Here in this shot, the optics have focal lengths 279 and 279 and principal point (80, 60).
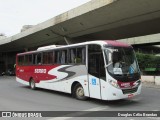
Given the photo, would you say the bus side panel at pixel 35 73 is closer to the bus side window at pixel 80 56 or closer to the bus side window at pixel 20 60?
the bus side window at pixel 20 60

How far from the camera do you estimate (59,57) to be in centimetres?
1531

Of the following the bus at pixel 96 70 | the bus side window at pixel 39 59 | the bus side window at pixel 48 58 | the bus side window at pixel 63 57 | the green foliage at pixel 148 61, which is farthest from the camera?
the green foliage at pixel 148 61

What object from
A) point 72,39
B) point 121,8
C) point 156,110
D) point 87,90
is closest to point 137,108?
point 156,110

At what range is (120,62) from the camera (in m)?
11.9

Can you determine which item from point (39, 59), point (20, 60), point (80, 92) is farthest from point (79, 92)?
point (20, 60)

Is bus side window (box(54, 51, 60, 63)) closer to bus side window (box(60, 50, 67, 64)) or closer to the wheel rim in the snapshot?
bus side window (box(60, 50, 67, 64))

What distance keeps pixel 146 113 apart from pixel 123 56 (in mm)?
3039

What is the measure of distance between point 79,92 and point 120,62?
2857 mm

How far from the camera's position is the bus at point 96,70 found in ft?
38.1

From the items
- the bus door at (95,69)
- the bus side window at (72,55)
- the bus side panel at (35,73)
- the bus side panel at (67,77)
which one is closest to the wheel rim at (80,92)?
the bus side panel at (67,77)

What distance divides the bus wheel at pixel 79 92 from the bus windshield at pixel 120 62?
7.81ft

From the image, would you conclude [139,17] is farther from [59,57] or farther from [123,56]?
[123,56]

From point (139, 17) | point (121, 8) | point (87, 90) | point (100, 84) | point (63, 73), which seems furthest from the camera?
point (139, 17)

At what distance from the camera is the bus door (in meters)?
12.0
